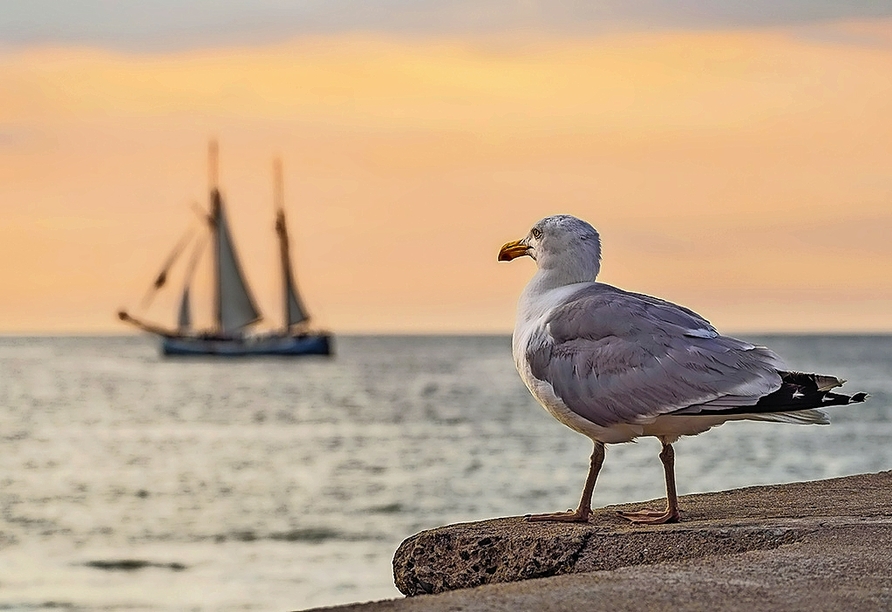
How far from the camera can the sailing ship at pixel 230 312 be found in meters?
64.9

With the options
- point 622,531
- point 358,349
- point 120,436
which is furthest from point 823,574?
point 358,349

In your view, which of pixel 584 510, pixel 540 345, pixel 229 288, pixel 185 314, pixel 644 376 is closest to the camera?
pixel 644 376

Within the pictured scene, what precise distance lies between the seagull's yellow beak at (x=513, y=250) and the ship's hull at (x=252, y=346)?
69314mm

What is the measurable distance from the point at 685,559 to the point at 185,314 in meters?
67.2

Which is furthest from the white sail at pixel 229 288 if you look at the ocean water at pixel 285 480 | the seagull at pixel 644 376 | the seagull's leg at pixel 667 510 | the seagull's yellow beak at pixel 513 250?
the seagull's leg at pixel 667 510

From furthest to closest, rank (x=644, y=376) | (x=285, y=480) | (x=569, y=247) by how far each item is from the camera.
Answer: (x=285, y=480) < (x=569, y=247) < (x=644, y=376)

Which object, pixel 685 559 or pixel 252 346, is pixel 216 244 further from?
pixel 685 559

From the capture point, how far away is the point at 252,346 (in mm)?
77438

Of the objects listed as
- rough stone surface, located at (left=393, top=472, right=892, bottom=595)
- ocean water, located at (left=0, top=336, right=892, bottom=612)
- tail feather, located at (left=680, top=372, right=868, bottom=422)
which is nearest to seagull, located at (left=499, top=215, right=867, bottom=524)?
tail feather, located at (left=680, top=372, right=868, bottom=422)

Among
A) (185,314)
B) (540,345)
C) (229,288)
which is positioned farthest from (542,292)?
(185,314)

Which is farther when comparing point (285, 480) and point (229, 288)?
point (229, 288)

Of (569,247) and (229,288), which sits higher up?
(229,288)

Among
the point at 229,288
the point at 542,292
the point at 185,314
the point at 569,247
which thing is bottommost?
the point at 185,314

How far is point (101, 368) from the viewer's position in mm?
90688
